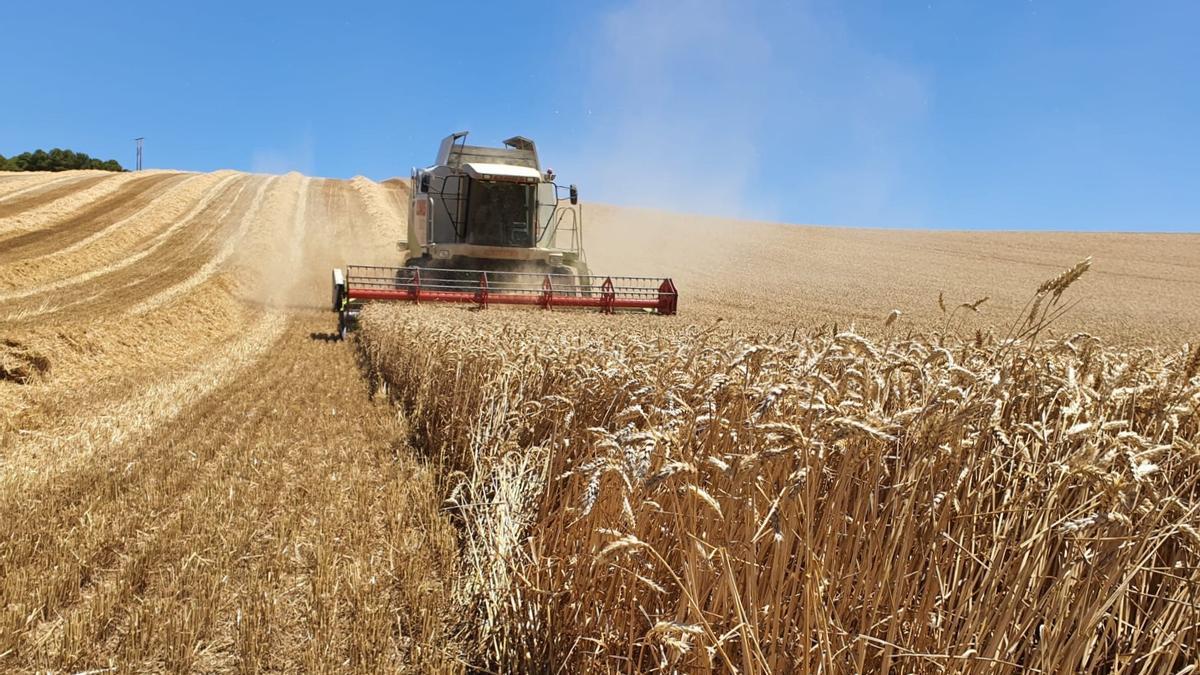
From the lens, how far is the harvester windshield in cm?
1572

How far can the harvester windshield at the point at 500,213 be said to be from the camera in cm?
1572

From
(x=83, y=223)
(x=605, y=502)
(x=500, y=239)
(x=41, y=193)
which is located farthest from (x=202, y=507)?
(x=41, y=193)

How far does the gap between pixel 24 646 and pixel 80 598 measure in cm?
51

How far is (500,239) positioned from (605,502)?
530 inches

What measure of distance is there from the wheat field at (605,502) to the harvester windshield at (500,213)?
5261mm

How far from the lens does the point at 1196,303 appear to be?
86.6 feet

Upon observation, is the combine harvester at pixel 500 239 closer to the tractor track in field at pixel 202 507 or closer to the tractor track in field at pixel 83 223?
the tractor track in field at pixel 202 507

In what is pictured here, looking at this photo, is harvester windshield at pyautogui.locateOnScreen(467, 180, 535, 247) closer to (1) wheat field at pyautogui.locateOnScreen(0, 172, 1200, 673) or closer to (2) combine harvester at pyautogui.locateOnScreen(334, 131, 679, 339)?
(2) combine harvester at pyautogui.locateOnScreen(334, 131, 679, 339)

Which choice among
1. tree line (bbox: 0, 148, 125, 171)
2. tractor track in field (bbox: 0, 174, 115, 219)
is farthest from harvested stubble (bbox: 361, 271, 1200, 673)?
tree line (bbox: 0, 148, 125, 171)

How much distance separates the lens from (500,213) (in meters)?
15.8

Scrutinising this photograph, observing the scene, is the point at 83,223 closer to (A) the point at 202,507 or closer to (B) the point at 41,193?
(B) the point at 41,193

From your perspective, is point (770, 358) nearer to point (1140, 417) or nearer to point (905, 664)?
point (1140, 417)

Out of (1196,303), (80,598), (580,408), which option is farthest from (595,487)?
(1196,303)

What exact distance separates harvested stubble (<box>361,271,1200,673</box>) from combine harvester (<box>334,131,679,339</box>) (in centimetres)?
1137
